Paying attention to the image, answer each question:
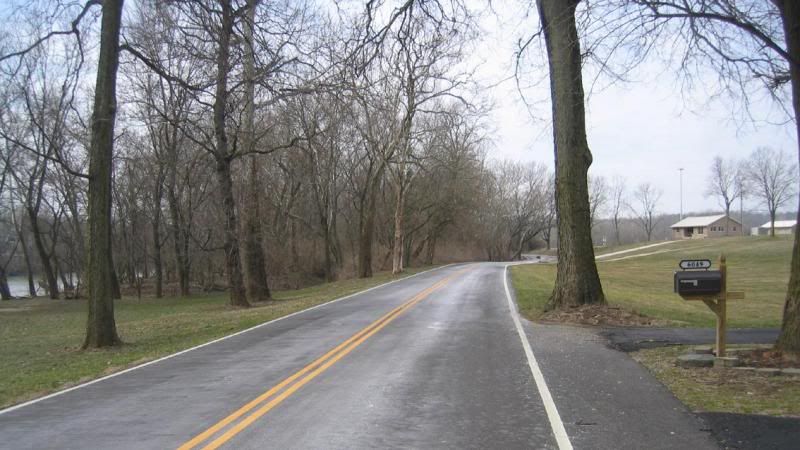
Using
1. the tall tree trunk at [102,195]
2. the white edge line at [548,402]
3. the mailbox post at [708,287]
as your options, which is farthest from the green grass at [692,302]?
the tall tree trunk at [102,195]

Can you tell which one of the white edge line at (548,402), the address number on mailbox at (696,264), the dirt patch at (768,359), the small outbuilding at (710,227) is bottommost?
the white edge line at (548,402)

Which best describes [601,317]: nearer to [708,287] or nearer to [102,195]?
[708,287]

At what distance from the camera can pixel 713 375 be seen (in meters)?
7.68

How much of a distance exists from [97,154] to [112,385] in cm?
709

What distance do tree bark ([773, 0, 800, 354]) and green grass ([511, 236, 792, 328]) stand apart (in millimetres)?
5255

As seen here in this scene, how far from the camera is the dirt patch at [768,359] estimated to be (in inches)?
301

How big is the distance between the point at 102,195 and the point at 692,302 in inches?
751

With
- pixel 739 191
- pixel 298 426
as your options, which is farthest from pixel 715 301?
pixel 739 191

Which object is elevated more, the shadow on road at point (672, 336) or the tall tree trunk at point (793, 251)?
the tall tree trunk at point (793, 251)

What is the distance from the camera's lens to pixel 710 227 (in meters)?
98.0

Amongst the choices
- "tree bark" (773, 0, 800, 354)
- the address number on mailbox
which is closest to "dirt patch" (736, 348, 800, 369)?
"tree bark" (773, 0, 800, 354)

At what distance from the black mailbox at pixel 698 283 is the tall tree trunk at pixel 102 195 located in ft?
38.3

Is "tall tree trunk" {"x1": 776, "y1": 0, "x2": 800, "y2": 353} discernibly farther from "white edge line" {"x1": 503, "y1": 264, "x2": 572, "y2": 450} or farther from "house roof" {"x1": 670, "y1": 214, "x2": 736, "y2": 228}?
"house roof" {"x1": 670, "y1": 214, "x2": 736, "y2": 228}

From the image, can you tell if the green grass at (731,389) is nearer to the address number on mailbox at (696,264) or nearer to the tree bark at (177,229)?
→ the address number on mailbox at (696,264)
